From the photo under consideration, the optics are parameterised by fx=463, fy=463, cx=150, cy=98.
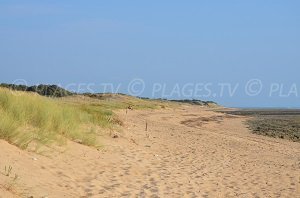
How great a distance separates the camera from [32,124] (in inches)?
478

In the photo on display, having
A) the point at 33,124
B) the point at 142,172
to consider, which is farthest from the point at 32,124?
the point at 142,172

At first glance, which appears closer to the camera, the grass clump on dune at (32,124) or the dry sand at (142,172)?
the dry sand at (142,172)

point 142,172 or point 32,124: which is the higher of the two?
point 32,124

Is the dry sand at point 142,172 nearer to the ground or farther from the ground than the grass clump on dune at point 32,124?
nearer to the ground

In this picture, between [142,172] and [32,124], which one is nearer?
[142,172]

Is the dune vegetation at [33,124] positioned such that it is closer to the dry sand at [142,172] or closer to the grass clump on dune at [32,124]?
the grass clump on dune at [32,124]

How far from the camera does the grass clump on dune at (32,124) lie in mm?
9750

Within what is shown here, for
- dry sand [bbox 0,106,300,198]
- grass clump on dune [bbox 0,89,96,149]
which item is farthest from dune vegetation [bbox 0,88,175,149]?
dry sand [bbox 0,106,300,198]

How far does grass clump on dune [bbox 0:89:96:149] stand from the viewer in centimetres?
975

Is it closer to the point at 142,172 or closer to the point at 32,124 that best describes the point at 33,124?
the point at 32,124

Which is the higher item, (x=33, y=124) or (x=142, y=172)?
(x=33, y=124)

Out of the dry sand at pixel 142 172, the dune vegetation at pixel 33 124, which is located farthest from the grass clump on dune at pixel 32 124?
the dry sand at pixel 142 172

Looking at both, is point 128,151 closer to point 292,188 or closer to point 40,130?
point 40,130

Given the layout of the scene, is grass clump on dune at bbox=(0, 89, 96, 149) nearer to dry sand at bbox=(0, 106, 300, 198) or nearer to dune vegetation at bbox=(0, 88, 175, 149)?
dune vegetation at bbox=(0, 88, 175, 149)
